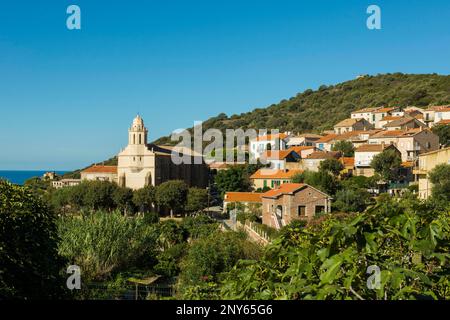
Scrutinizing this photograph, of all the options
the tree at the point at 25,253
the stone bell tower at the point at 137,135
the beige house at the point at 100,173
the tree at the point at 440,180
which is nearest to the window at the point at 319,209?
the tree at the point at 440,180

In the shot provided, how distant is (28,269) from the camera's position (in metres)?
10.8

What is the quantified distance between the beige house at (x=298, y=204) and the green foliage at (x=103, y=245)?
12.2m

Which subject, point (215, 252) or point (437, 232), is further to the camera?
point (215, 252)

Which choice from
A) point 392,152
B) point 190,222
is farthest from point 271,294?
point 392,152

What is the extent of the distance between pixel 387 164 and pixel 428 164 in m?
11.3

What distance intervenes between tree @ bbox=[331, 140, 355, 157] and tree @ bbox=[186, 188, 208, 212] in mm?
19053

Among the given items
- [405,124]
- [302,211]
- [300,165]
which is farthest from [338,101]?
[302,211]

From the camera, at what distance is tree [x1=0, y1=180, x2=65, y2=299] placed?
1054cm

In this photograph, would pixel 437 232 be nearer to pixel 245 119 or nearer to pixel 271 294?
pixel 271 294

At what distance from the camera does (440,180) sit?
32.5m

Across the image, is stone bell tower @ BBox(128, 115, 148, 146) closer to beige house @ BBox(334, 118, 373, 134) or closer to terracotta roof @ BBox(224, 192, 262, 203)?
terracotta roof @ BBox(224, 192, 262, 203)

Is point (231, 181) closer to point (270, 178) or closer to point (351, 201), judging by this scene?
point (270, 178)

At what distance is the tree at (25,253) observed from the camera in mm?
10539

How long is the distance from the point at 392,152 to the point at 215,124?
267 ft
